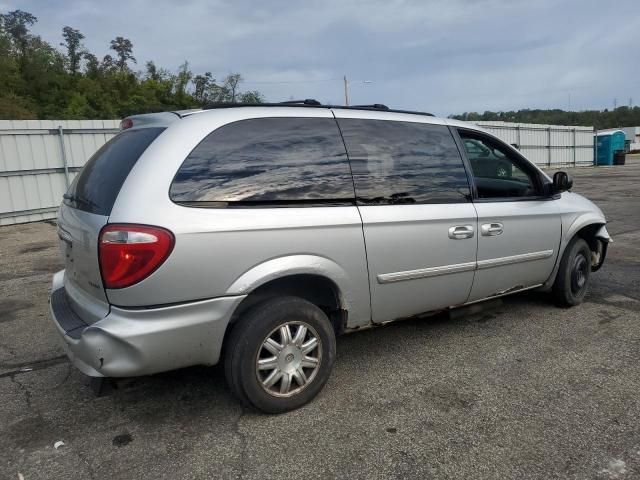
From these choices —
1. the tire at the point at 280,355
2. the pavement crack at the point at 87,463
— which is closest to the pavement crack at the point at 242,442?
the tire at the point at 280,355

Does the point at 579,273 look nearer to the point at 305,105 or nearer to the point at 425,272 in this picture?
the point at 425,272

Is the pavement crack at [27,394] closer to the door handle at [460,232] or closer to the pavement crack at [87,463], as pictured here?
the pavement crack at [87,463]

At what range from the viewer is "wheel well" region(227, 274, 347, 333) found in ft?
9.21

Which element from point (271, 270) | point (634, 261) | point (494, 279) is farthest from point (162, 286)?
point (634, 261)

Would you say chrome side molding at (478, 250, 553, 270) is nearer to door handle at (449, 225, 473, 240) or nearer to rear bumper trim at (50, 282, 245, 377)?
door handle at (449, 225, 473, 240)

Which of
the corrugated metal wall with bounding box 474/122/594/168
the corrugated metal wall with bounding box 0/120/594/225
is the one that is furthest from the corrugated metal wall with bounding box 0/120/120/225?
the corrugated metal wall with bounding box 474/122/594/168

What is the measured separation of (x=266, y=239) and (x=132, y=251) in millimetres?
686

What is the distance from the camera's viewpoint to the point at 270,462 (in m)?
2.45

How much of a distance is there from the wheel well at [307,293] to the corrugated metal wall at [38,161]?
36.1 feet

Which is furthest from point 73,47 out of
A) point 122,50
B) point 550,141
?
point 550,141

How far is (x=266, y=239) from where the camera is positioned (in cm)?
269

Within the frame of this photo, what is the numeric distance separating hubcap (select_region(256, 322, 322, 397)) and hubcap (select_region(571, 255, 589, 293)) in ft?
9.51

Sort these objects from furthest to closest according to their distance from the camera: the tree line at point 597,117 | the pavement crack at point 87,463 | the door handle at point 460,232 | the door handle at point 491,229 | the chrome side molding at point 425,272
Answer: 1. the tree line at point 597,117
2. the door handle at point 491,229
3. the door handle at point 460,232
4. the chrome side molding at point 425,272
5. the pavement crack at point 87,463

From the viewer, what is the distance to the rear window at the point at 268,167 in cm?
262
